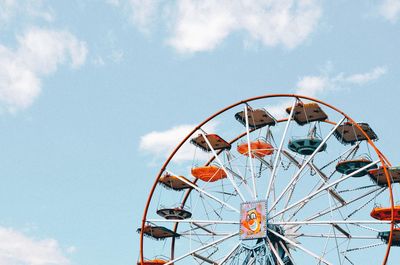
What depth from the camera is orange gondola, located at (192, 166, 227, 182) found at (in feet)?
129

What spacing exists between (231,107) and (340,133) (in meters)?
5.73

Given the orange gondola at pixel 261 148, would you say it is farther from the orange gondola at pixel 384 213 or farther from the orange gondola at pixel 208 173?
the orange gondola at pixel 384 213

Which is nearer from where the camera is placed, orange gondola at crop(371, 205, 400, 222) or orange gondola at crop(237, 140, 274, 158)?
orange gondola at crop(371, 205, 400, 222)

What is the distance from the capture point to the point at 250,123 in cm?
3891

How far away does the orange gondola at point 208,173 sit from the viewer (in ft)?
129

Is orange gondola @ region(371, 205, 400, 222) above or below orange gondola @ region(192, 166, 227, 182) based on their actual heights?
below

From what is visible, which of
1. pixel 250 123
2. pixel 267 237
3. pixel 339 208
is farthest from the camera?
pixel 250 123

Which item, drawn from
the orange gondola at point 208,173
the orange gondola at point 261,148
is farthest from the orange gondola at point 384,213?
the orange gondola at point 208,173

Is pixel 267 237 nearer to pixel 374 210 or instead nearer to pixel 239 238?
pixel 239 238

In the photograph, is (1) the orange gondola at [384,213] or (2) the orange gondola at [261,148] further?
(2) the orange gondola at [261,148]

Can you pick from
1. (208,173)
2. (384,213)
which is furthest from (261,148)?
(384,213)

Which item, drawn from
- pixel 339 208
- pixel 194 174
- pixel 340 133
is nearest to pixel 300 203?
pixel 339 208

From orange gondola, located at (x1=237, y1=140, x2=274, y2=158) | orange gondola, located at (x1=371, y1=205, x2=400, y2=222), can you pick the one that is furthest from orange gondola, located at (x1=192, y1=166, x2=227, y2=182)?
orange gondola, located at (x1=371, y1=205, x2=400, y2=222)

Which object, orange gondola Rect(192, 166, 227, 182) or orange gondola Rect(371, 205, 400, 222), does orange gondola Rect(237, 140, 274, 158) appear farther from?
orange gondola Rect(371, 205, 400, 222)
